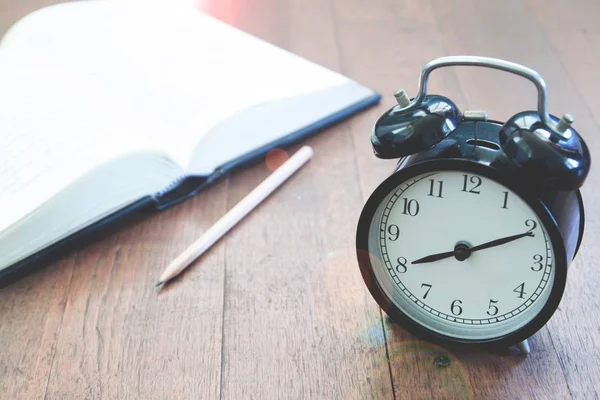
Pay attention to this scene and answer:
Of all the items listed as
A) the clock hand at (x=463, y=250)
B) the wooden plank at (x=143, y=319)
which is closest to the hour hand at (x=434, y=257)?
the clock hand at (x=463, y=250)

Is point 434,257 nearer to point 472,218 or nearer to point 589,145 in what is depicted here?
point 472,218

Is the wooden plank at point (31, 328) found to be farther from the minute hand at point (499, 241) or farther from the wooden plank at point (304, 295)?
the minute hand at point (499, 241)

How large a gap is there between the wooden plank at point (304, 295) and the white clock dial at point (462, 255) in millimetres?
86

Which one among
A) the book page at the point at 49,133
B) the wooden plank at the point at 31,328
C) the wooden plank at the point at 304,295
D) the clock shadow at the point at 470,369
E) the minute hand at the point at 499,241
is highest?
the book page at the point at 49,133

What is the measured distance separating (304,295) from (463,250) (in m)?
0.23

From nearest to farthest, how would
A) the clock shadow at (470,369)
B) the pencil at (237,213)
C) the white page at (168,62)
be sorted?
the clock shadow at (470,369) < the pencil at (237,213) < the white page at (168,62)

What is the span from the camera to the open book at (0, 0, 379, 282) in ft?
3.12

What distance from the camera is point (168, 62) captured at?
1.20 m

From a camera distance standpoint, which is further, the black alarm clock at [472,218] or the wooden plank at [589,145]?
the wooden plank at [589,145]

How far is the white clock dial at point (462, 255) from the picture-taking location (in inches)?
29.4

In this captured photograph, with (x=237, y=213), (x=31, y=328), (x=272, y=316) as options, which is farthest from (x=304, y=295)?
(x=31, y=328)

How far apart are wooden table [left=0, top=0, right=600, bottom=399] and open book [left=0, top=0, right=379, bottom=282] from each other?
44mm

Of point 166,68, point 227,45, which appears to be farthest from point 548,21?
point 166,68

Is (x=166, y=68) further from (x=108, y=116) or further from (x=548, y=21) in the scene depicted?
(x=548, y=21)
